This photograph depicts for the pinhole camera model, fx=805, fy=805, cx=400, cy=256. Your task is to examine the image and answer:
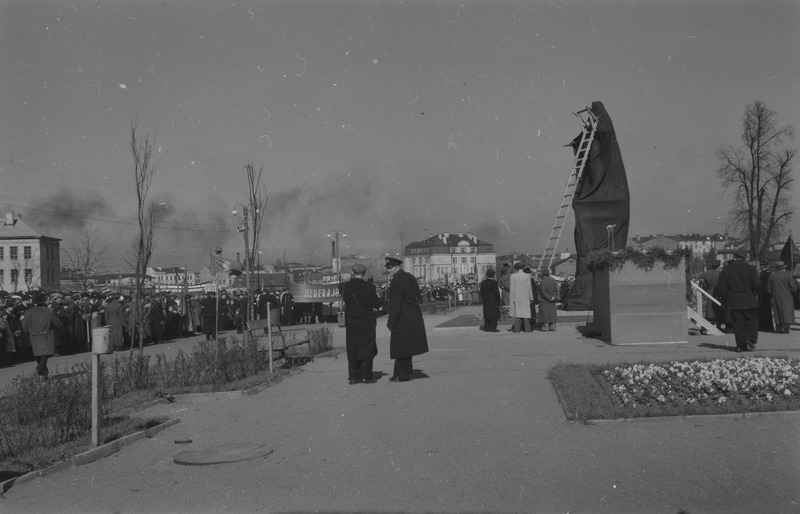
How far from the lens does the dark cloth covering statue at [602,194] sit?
77.5 feet

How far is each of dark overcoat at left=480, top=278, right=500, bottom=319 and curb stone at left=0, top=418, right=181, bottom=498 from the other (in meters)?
13.1

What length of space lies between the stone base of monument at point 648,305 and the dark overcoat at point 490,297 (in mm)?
5791

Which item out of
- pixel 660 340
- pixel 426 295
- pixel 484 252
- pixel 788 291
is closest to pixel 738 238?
pixel 426 295

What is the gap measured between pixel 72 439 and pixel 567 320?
60.2 feet

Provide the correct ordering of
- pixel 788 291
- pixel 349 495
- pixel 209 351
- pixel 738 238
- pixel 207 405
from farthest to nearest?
pixel 738 238 → pixel 788 291 → pixel 209 351 → pixel 207 405 → pixel 349 495

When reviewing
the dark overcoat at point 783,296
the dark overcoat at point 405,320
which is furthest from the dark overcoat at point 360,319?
the dark overcoat at point 783,296

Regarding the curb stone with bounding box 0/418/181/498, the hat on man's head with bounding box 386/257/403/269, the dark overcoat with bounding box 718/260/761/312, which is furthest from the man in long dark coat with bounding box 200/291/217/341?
the curb stone with bounding box 0/418/181/498

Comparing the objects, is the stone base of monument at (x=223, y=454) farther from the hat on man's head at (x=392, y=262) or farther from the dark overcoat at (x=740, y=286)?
the dark overcoat at (x=740, y=286)

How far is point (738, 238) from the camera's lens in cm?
5266

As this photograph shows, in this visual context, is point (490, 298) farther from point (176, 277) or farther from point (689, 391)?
point (176, 277)

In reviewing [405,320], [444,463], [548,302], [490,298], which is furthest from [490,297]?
[444,463]

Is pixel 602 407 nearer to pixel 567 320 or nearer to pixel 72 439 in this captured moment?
pixel 72 439

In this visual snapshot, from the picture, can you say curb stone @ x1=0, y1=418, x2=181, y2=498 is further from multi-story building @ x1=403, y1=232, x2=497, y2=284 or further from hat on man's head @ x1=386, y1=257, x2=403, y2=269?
multi-story building @ x1=403, y1=232, x2=497, y2=284

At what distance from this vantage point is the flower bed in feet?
28.1
